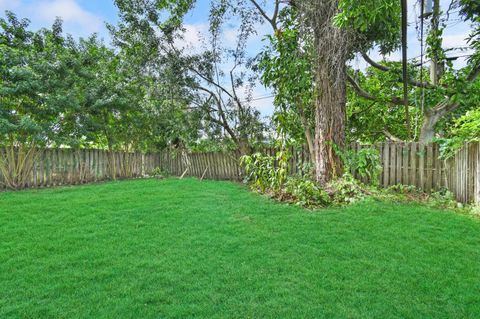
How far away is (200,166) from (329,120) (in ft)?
17.8

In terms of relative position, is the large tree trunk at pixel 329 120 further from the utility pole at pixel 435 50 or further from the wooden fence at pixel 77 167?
the wooden fence at pixel 77 167

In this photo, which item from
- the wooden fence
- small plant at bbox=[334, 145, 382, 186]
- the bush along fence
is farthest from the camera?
the wooden fence

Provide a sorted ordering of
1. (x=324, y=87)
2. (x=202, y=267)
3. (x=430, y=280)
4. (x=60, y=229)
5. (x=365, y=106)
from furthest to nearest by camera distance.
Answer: (x=365, y=106)
(x=324, y=87)
(x=60, y=229)
(x=202, y=267)
(x=430, y=280)

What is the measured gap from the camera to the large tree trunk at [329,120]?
5.38 metres

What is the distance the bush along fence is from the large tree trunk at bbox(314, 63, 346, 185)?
2.76 ft

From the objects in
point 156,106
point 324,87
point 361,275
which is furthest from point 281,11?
point 361,275

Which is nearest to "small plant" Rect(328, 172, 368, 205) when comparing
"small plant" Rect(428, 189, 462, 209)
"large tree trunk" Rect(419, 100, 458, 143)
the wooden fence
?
"small plant" Rect(428, 189, 462, 209)

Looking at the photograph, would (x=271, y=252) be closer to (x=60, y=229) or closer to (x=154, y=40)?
(x=60, y=229)

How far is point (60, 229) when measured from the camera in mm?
3486

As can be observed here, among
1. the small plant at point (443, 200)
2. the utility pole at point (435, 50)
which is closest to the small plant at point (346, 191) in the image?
the small plant at point (443, 200)

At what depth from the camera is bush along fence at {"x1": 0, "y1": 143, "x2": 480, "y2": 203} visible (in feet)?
15.1

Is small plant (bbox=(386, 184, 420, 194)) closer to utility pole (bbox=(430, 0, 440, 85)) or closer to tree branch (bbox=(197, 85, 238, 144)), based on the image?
utility pole (bbox=(430, 0, 440, 85))

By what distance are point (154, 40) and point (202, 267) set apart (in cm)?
736

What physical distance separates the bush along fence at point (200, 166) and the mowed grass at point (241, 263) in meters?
1.06
